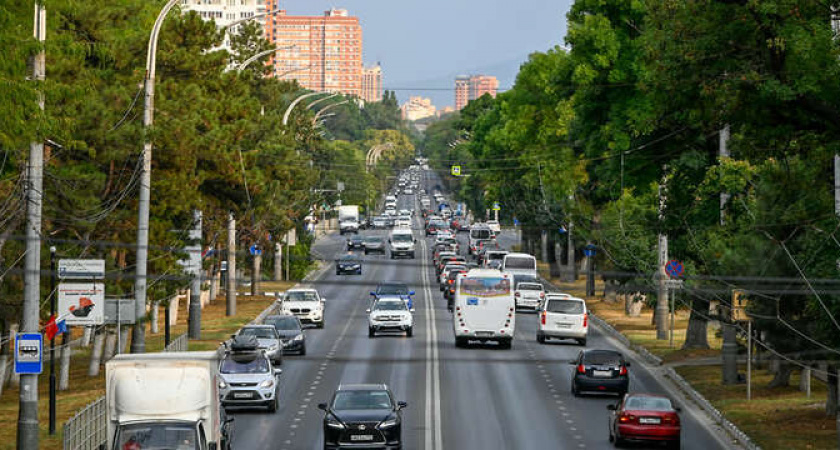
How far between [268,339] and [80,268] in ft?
45.8

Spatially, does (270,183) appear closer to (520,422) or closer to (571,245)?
(571,245)

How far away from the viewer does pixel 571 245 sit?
291ft

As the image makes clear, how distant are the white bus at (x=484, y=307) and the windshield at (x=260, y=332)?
8336 mm

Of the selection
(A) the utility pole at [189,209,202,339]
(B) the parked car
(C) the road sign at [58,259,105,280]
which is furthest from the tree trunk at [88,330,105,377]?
(C) the road sign at [58,259,105,280]

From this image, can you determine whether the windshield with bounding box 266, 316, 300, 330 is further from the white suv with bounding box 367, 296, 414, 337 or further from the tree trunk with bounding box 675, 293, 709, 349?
the tree trunk with bounding box 675, 293, 709, 349

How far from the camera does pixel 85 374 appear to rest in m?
51.2

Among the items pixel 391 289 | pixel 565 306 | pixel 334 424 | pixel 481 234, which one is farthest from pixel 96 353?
pixel 481 234

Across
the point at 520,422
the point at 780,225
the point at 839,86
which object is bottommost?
the point at 520,422

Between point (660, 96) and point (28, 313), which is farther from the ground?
point (660, 96)

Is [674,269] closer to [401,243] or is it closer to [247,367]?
[247,367]

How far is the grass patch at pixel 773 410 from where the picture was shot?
3312 cm

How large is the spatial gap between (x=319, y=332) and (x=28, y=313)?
35.0 metres

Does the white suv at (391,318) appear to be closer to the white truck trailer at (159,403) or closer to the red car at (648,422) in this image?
the red car at (648,422)

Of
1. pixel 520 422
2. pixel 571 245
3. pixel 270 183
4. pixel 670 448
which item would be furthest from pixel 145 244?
pixel 571 245
